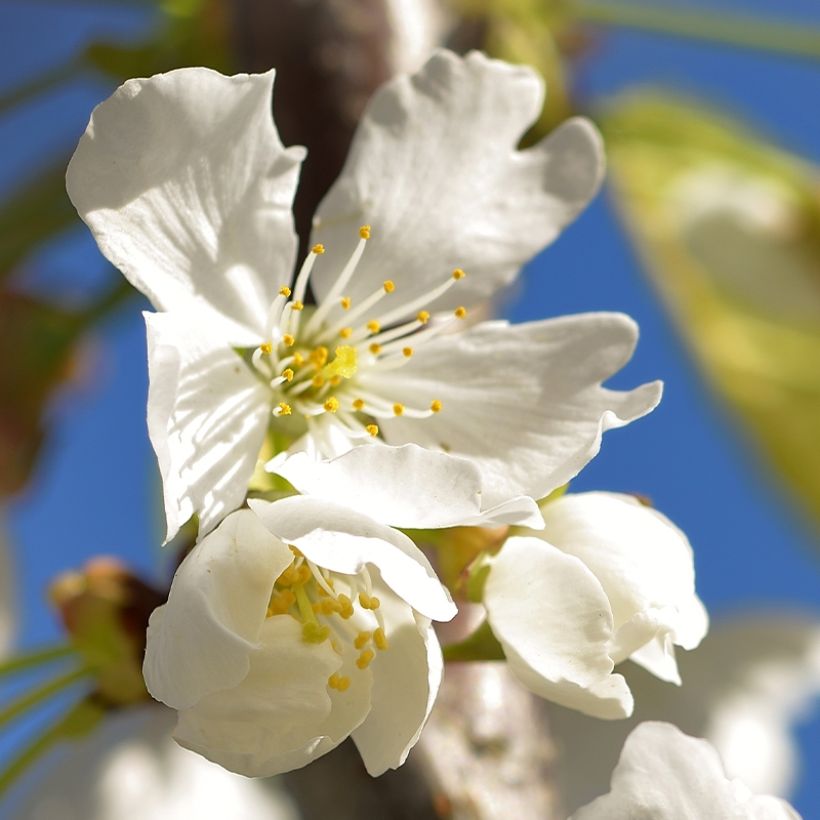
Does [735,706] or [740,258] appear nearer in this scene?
[735,706]

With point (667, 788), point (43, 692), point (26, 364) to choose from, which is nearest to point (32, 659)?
point (43, 692)

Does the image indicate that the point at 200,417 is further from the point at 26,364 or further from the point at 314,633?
the point at 26,364

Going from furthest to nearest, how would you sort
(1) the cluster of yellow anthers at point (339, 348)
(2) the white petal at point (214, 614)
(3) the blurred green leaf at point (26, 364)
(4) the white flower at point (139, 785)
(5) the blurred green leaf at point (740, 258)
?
(5) the blurred green leaf at point (740, 258) → (3) the blurred green leaf at point (26, 364) → (4) the white flower at point (139, 785) → (1) the cluster of yellow anthers at point (339, 348) → (2) the white petal at point (214, 614)

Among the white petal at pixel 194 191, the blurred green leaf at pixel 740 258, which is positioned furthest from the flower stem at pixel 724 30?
the white petal at pixel 194 191

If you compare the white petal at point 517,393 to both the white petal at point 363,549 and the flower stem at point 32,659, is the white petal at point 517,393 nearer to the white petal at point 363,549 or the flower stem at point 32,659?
the white petal at point 363,549

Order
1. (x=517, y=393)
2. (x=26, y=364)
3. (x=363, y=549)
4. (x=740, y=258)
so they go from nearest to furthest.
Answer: (x=363, y=549), (x=517, y=393), (x=26, y=364), (x=740, y=258)

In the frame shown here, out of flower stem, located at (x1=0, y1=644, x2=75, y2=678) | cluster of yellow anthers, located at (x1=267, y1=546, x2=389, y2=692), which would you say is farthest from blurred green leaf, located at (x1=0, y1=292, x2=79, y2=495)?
cluster of yellow anthers, located at (x1=267, y1=546, x2=389, y2=692)

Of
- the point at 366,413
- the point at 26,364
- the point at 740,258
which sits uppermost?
the point at 366,413
